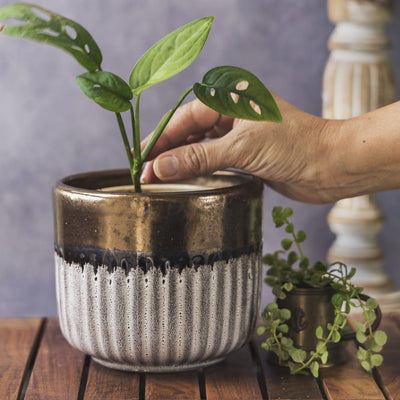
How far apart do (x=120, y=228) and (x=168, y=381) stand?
0.64ft

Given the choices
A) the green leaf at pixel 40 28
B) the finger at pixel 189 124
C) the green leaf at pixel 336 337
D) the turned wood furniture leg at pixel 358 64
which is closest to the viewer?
the green leaf at pixel 40 28

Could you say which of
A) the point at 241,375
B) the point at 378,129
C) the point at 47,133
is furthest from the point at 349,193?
the point at 47,133

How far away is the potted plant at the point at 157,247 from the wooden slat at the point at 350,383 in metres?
0.12

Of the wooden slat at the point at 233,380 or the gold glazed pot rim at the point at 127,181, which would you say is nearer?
the wooden slat at the point at 233,380

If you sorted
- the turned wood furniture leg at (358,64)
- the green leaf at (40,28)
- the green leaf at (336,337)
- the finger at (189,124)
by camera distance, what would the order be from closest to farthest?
the green leaf at (40,28)
the green leaf at (336,337)
the finger at (189,124)
the turned wood furniture leg at (358,64)

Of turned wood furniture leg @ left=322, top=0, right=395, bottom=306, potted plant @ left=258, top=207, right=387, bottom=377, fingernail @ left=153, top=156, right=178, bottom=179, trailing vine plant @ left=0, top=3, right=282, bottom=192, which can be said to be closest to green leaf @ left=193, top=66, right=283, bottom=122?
trailing vine plant @ left=0, top=3, right=282, bottom=192

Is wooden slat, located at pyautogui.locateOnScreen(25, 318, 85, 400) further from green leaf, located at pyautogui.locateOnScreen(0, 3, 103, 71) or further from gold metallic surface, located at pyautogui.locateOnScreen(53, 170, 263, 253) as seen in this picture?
green leaf, located at pyautogui.locateOnScreen(0, 3, 103, 71)

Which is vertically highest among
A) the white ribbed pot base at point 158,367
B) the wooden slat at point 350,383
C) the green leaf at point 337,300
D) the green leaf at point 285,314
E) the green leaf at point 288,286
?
the green leaf at point 288,286

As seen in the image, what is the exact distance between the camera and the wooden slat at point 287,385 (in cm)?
72

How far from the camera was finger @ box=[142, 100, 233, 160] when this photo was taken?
0.90 meters

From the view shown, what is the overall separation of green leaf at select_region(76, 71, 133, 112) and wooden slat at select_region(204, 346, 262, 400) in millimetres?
328

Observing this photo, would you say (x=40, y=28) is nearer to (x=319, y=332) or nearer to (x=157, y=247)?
(x=157, y=247)

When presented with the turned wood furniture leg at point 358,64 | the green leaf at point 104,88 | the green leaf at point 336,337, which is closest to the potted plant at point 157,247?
the green leaf at point 104,88

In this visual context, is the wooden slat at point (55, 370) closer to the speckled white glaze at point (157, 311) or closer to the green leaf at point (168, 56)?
the speckled white glaze at point (157, 311)
